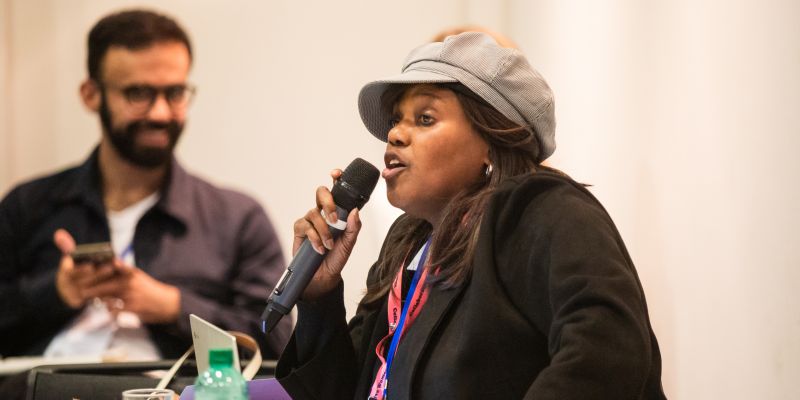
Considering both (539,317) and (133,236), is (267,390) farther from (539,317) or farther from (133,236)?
(133,236)

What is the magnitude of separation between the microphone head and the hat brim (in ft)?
0.54

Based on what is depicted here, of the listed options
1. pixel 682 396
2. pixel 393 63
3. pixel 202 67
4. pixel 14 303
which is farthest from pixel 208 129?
pixel 682 396

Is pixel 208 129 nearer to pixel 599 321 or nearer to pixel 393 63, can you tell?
pixel 393 63

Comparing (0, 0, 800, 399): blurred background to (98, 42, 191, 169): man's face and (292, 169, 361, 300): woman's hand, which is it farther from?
(292, 169, 361, 300): woman's hand

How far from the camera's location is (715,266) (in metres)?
2.45

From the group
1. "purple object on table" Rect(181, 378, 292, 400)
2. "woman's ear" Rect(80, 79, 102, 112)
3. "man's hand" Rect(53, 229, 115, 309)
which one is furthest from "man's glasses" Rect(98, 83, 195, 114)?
Result: "purple object on table" Rect(181, 378, 292, 400)

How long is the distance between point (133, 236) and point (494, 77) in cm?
186

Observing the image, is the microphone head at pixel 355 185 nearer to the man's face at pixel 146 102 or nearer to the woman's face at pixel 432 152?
the woman's face at pixel 432 152

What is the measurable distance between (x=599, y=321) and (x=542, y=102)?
538 mm

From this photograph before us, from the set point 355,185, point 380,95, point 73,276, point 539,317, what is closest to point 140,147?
point 73,276

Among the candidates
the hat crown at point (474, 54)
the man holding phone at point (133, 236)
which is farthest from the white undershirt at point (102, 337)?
the hat crown at point (474, 54)

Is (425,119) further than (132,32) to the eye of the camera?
No

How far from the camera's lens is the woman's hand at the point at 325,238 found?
1877 mm

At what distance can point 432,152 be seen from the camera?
189cm
